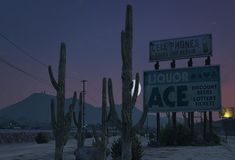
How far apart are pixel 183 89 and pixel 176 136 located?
472 cm

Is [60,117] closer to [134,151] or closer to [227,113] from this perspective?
[134,151]

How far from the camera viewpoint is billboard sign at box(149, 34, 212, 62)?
39531mm

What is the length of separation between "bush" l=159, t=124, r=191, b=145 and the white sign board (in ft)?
7.27

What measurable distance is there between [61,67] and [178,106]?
24851 millimetres

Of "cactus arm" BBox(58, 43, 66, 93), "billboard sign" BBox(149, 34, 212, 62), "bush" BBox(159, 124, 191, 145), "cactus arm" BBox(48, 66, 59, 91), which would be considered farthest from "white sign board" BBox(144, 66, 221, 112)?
"cactus arm" BBox(48, 66, 59, 91)

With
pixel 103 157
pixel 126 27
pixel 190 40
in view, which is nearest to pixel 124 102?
pixel 126 27

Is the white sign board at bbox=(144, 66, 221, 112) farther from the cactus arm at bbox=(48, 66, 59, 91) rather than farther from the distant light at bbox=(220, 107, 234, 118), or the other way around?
the distant light at bbox=(220, 107, 234, 118)

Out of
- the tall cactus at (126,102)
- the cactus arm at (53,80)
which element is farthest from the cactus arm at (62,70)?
the tall cactus at (126,102)

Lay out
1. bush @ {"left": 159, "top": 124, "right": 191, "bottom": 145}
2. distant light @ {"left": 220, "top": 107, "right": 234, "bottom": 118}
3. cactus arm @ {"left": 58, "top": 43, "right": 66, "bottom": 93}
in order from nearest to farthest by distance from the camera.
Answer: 1. cactus arm @ {"left": 58, "top": 43, "right": 66, "bottom": 93}
2. bush @ {"left": 159, "top": 124, "right": 191, "bottom": 145}
3. distant light @ {"left": 220, "top": 107, "right": 234, "bottom": 118}

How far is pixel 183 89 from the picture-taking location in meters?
38.1

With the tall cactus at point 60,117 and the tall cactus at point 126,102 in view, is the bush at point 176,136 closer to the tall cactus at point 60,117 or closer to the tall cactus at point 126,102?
the tall cactus at point 60,117

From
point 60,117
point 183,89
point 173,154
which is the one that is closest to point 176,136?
point 183,89

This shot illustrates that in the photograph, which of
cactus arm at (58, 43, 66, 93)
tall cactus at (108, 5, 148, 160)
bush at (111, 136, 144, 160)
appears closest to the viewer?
tall cactus at (108, 5, 148, 160)

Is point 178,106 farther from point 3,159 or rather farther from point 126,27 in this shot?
point 126,27
